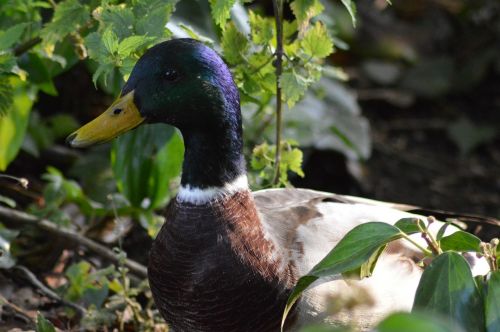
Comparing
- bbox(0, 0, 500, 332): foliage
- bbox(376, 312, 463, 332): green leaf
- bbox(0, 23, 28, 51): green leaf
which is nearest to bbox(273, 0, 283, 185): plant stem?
bbox(0, 0, 500, 332): foliage

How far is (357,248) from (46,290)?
5.21 feet

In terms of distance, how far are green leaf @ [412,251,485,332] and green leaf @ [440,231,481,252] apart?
0.47 feet

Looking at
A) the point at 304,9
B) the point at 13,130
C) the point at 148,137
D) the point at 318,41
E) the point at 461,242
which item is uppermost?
the point at 304,9

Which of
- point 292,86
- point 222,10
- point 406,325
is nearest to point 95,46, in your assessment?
point 222,10

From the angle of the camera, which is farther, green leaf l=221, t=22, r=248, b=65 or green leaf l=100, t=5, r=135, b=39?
green leaf l=221, t=22, r=248, b=65

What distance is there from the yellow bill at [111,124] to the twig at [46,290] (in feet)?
3.16

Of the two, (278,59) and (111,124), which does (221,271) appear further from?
(278,59)

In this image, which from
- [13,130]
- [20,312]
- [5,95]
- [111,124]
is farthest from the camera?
[13,130]

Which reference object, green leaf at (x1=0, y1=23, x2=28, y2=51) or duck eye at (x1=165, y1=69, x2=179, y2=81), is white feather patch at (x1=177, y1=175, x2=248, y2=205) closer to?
duck eye at (x1=165, y1=69, x2=179, y2=81)

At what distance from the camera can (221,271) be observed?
9.34 feet

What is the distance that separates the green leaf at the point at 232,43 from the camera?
10.8 feet

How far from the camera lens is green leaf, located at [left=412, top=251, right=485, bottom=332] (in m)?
2.38

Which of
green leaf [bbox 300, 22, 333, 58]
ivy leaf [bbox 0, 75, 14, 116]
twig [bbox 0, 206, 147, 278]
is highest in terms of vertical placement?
green leaf [bbox 300, 22, 333, 58]

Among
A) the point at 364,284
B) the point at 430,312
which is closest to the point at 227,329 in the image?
the point at 364,284
